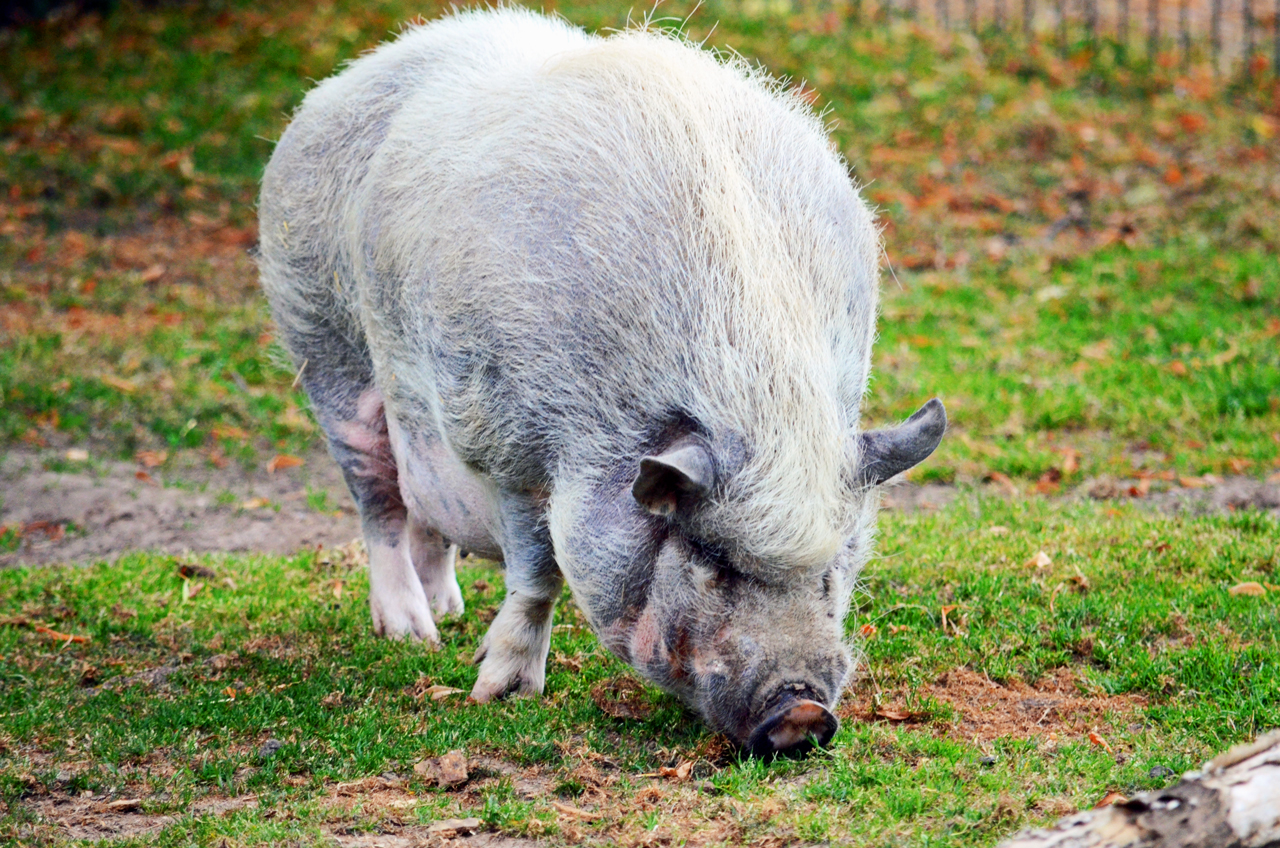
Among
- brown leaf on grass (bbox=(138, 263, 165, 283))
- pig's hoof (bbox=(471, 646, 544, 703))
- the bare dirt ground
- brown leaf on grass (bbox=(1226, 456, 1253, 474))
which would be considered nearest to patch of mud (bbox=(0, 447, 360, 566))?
the bare dirt ground

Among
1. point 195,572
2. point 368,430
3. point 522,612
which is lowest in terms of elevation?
point 195,572

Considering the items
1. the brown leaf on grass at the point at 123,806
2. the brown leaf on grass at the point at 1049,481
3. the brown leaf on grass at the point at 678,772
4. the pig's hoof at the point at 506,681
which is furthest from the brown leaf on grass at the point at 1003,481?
the brown leaf on grass at the point at 123,806

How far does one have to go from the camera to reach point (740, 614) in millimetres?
3666

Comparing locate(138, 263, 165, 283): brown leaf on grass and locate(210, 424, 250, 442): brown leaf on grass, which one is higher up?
locate(138, 263, 165, 283): brown leaf on grass

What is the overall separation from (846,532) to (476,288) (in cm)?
131

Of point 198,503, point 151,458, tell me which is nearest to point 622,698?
point 198,503

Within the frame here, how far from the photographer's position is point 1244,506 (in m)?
6.33

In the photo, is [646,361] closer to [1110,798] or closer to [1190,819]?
[1110,798]

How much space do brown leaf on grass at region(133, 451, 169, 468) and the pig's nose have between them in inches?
197

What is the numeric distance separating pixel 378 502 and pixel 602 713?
1.52 meters

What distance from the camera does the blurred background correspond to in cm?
769

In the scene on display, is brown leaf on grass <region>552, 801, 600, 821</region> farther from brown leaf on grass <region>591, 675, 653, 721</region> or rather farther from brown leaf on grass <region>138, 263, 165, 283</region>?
brown leaf on grass <region>138, 263, 165, 283</region>

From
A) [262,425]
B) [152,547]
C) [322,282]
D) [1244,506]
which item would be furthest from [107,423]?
[1244,506]

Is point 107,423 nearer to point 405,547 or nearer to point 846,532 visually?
point 405,547
